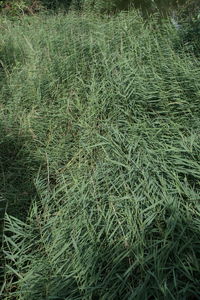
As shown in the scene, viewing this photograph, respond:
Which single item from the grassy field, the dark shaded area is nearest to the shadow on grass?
the grassy field

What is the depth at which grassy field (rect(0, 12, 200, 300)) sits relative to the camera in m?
1.65

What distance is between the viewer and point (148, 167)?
80.0 inches

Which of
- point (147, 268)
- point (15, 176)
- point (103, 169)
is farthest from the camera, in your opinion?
point (15, 176)

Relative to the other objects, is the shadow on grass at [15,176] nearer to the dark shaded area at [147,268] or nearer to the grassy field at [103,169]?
the grassy field at [103,169]

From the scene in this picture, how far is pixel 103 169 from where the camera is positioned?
2146mm

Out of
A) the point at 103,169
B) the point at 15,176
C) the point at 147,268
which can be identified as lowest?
the point at 15,176

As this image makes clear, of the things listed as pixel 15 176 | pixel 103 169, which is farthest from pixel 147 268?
pixel 15 176

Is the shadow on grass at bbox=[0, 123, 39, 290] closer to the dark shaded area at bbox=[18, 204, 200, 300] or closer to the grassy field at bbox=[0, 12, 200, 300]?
the grassy field at bbox=[0, 12, 200, 300]

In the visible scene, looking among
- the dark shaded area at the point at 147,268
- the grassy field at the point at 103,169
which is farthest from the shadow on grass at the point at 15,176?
the dark shaded area at the point at 147,268

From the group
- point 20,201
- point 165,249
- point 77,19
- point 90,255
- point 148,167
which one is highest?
point 77,19

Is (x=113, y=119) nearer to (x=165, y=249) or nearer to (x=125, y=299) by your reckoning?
(x=165, y=249)

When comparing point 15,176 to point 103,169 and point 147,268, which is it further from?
point 147,268

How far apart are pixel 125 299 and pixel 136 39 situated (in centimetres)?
265

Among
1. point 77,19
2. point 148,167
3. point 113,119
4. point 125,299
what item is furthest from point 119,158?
point 77,19
